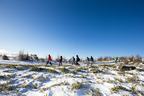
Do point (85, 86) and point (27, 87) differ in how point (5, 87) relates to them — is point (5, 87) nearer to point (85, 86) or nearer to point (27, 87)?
point (27, 87)

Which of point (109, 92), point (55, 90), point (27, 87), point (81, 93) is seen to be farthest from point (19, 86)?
point (109, 92)

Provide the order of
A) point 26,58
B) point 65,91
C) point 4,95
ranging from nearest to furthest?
point 4,95 < point 65,91 < point 26,58

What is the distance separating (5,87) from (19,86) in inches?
30.0

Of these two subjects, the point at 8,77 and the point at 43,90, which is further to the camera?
the point at 8,77

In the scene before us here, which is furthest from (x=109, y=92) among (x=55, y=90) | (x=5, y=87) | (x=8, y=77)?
(x=8, y=77)

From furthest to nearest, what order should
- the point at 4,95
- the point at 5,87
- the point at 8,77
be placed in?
1. the point at 8,77
2. the point at 5,87
3. the point at 4,95

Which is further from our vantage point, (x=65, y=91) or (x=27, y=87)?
(x=27, y=87)

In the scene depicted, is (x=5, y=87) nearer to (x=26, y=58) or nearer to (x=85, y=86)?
(x=85, y=86)

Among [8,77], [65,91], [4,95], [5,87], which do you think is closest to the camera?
[4,95]

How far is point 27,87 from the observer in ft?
31.2

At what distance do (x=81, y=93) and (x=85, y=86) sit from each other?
120cm

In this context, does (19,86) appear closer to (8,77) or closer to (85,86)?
(8,77)

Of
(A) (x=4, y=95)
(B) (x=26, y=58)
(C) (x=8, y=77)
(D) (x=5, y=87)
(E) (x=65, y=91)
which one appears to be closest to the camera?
(A) (x=4, y=95)

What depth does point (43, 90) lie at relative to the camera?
8.78m
